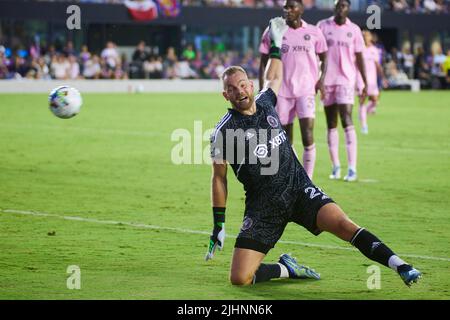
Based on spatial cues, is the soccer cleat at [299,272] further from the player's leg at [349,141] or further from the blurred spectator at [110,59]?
the blurred spectator at [110,59]

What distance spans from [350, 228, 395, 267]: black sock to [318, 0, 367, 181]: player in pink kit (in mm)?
7421

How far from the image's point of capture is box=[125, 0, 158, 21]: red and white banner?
49.0m

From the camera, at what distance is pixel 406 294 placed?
8.11 meters

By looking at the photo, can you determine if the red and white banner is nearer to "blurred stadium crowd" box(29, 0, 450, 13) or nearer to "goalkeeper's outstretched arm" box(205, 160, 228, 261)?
"blurred stadium crowd" box(29, 0, 450, 13)

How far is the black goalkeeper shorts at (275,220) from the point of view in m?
8.59

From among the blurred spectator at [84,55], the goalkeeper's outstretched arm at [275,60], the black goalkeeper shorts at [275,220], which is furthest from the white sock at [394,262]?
the blurred spectator at [84,55]

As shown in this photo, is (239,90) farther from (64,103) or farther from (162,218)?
(64,103)

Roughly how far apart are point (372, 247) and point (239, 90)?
5.61 ft

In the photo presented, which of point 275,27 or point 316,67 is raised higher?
point 275,27

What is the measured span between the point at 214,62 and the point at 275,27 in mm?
42119

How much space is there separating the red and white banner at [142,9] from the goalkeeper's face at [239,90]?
4102 centimetres
